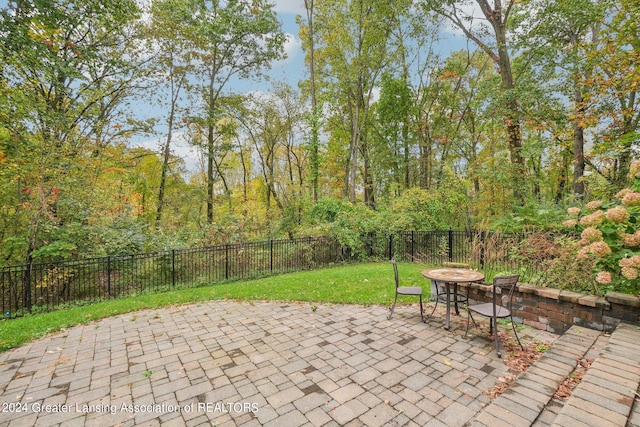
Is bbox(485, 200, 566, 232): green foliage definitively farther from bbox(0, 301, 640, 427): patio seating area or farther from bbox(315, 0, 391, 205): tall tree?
bbox(315, 0, 391, 205): tall tree

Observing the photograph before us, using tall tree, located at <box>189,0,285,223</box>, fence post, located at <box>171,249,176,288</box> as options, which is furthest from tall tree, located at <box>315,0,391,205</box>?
fence post, located at <box>171,249,176,288</box>

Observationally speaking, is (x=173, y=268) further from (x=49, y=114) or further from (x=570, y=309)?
(x=570, y=309)

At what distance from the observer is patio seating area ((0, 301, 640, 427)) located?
2.42m

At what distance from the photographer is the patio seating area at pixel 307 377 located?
7.95 feet

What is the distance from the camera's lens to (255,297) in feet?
20.1

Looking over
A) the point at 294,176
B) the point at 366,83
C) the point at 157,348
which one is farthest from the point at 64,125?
the point at 294,176

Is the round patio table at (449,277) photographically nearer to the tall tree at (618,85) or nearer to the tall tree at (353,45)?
the tall tree at (618,85)

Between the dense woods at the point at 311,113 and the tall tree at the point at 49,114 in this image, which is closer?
the tall tree at the point at 49,114

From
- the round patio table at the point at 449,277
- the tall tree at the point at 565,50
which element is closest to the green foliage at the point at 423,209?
the tall tree at the point at 565,50

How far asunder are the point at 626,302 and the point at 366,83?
16.6 meters

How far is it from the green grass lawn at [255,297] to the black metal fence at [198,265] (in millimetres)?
1165

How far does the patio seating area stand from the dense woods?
4.11 metres

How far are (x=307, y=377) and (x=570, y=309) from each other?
3816 millimetres

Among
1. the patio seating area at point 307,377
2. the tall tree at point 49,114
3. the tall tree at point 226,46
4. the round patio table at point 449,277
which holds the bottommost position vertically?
the patio seating area at point 307,377
